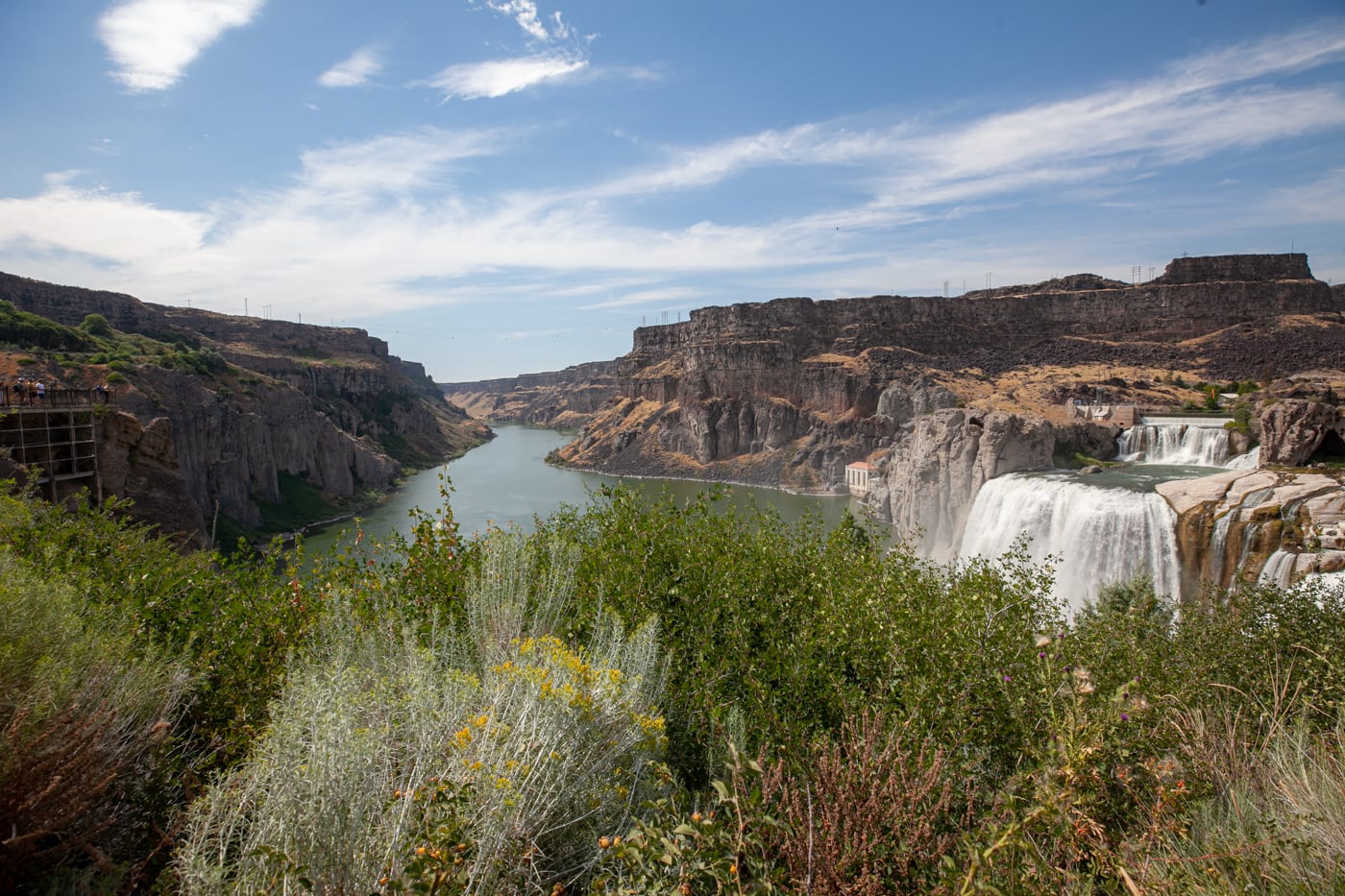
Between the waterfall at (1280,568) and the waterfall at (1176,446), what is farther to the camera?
the waterfall at (1176,446)

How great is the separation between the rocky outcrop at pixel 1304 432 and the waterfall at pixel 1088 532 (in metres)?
6.76

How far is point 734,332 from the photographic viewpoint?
97312 mm

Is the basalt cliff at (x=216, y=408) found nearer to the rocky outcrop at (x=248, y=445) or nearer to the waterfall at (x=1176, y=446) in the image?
the rocky outcrop at (x=248, y=445)

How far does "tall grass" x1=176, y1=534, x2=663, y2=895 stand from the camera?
122 inches

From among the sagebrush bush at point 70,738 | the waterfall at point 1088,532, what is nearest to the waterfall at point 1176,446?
the waterfall at point 1088,532

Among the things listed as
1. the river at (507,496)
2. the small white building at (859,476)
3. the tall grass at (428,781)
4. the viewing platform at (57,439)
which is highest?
the viewing platform at (57,439)

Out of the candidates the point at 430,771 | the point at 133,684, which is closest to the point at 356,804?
the point at 430,771

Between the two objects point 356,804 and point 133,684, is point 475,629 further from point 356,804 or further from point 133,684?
point 356,804

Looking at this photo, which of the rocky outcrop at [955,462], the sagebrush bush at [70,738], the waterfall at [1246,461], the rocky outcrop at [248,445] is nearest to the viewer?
the sagebrush bush at [70,738]

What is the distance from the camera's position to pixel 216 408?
49125mm

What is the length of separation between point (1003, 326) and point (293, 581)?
88.7 m

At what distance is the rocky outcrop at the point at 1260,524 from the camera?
16953 millimetres

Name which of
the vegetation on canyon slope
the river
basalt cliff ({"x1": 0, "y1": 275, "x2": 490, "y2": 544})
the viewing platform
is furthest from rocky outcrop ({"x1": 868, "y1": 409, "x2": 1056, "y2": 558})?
the viewing platform

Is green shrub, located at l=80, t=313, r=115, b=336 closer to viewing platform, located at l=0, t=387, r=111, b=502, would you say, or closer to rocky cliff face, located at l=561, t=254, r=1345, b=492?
viewing platform, located at l=0, t=387, r=111, b=502
